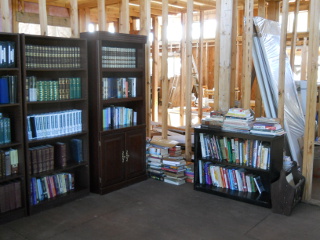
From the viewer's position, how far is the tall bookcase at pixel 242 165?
13.7ft

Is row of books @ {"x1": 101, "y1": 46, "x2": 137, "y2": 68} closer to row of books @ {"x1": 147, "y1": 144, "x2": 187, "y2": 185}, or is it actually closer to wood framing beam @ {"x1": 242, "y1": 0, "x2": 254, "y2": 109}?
row of books @ {"x1": 147, "y1": 144, "x2": 187, "y2": 185}

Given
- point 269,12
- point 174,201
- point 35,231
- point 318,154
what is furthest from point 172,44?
point 35,231

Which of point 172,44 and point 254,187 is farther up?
point 172,44

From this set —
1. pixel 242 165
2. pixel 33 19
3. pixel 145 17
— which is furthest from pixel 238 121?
pixel 33 19

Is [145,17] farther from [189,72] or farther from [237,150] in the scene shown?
[237,150]

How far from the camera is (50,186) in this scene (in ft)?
13.9

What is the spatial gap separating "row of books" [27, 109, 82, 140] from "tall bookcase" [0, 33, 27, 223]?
6.8 inches

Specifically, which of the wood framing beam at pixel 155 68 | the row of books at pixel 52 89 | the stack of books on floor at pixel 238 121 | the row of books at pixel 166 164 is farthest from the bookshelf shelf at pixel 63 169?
the wood framing beam at pixel 155 68

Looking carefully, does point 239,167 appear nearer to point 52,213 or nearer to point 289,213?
point 289,213

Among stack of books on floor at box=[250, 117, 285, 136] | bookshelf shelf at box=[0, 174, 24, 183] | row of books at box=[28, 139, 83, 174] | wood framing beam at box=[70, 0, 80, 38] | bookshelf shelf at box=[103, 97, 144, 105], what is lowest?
bookshelf shelf at box=[0, 174, 24, 183]

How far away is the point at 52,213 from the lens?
4.01 meters

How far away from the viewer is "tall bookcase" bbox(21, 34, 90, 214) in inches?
155

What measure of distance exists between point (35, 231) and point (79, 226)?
0.42 metres

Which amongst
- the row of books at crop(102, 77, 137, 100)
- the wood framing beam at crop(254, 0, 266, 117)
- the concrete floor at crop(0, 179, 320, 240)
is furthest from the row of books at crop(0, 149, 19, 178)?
the wood framing beam at crop(254, 0, 266, 117)
